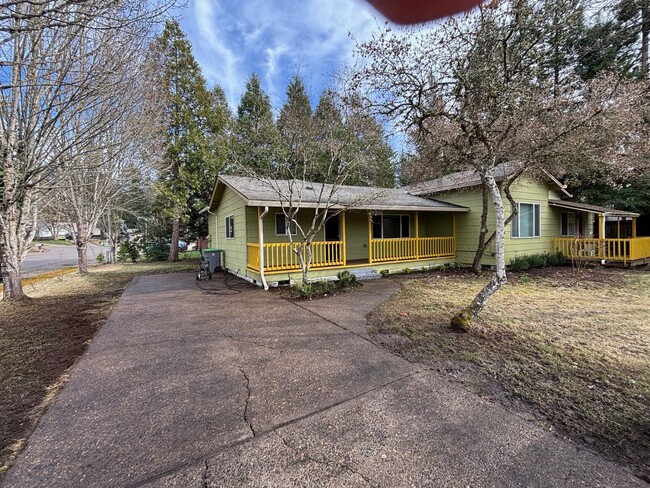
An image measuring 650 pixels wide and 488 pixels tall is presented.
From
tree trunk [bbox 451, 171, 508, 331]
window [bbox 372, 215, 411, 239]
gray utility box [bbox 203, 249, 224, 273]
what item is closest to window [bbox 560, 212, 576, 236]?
window [bbox 372, 215, 411, 239]

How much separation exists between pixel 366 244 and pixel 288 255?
3.84 metres

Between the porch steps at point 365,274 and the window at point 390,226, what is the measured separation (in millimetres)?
2081

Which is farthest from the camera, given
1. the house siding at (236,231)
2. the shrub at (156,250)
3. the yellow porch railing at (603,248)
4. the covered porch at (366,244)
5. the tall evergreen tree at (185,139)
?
the shrub at (156,250)

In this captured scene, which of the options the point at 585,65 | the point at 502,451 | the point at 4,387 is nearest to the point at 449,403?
the point at 502,451

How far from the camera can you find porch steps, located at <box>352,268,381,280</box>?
961 cm

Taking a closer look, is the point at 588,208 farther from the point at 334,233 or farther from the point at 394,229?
the point at 334,233

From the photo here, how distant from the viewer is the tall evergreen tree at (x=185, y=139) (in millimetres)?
16828

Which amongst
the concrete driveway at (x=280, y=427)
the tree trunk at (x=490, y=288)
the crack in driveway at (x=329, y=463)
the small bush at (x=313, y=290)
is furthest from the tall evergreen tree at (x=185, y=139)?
the crack in driveway at (x=329, y=463)

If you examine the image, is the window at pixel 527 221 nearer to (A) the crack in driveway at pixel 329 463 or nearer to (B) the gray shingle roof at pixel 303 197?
(B) the gray shingle roof at pixel 303 197

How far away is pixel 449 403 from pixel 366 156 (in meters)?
7.37

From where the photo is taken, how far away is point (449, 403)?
2.69m

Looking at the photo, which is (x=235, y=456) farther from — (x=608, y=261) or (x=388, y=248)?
(x=608, y=261)

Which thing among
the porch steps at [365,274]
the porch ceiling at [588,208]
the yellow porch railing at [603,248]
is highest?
the porch ceiling at [588,208]

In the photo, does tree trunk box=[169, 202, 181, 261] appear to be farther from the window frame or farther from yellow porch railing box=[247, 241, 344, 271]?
yellow porch railing box=[247, 241, 344, 271]
